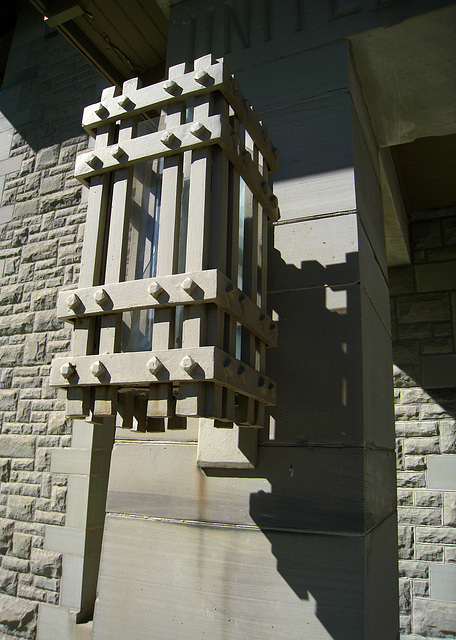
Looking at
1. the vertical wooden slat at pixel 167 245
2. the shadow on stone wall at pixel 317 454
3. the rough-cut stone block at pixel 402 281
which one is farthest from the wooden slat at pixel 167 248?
the rough-cut stone block at pixel 402 281

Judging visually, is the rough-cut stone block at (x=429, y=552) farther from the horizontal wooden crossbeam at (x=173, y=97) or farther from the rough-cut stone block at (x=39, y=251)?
the rough-cut stone block at (x=39, y=251)

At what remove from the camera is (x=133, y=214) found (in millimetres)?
2096

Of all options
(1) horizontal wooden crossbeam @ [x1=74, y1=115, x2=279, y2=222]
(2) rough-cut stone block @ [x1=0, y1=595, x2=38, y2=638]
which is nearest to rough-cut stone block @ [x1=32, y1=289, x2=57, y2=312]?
(2) rough-cut stone block @ [x1=0, y1=595, x2=38, y2=638]

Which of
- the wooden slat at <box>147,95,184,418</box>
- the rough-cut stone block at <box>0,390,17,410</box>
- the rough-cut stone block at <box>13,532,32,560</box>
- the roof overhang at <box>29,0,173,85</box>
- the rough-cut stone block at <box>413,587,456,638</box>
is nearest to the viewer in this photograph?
the wooden slat at <box>147,95,184,418</box>

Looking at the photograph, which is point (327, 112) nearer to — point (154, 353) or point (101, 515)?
point (154, 353)

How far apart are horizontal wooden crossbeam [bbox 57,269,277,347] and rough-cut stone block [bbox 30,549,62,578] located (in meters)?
3.09

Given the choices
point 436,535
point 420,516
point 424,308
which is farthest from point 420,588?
point 424,308

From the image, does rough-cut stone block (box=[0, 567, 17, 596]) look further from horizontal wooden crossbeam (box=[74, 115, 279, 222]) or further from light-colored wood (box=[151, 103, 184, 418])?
horizontal wooden crossbeam (box=[74, 115, 279, 222])

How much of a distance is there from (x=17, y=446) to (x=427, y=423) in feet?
12.1

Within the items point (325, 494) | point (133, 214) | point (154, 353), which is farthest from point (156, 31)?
point (325, 494)

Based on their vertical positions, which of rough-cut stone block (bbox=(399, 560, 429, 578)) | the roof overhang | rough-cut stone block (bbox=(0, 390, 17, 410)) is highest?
the roof overhang

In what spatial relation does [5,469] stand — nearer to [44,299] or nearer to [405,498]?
[44,299]

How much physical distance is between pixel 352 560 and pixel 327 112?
1.99 meters

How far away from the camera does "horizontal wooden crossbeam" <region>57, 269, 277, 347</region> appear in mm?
1704
